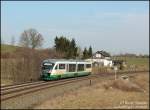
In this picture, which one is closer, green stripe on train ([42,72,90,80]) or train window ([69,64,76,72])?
green stripe on train ([42,72,90,80])

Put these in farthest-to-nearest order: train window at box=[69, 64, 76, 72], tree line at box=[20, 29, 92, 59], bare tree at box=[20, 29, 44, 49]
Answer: bare tree at box=[20, 29, 44, 49], tree line at box=[20, 29, 92, 59], train window at box=[69, 64, 76, 72]

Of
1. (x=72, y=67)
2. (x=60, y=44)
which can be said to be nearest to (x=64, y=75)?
(x=72, y=67)

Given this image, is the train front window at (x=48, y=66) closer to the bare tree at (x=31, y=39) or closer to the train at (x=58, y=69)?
the train at (x=58, y=69)

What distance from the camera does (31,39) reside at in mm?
110500

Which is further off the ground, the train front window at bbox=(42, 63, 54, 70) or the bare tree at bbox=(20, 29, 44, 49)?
the bare tree at bbox=(20, 29, 44, 49)

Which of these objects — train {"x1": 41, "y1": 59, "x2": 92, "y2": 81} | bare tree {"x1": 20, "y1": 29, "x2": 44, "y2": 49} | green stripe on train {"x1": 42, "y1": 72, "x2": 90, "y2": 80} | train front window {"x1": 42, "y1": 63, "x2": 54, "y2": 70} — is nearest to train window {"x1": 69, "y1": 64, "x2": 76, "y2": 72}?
train {"x1": 41, "y1": 59, "x2": 92, "y2": 81}

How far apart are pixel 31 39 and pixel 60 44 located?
30435 mm

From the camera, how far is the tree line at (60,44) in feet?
267

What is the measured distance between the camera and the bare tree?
4264 inches

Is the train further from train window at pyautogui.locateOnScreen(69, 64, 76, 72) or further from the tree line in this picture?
the tree line

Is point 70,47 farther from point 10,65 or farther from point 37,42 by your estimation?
point 10,65

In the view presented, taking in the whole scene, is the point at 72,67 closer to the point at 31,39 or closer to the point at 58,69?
the point at 58,69

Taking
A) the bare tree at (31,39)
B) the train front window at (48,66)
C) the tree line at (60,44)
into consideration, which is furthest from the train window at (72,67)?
the bare tree at (31,39)

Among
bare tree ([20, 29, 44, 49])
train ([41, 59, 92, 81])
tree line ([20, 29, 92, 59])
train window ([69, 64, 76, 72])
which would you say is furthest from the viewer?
bare tree ([20, 29, 44, 49])
